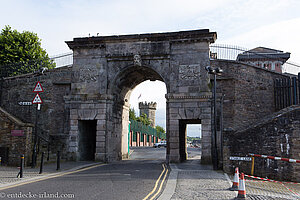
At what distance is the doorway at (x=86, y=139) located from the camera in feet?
59.9

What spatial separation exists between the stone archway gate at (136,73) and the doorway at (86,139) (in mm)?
513

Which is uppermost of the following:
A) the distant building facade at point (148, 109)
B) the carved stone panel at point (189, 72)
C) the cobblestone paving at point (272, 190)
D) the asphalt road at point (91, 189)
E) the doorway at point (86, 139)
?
the distant building facade at point (148, 109)

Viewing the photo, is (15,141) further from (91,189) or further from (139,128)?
(139,128)

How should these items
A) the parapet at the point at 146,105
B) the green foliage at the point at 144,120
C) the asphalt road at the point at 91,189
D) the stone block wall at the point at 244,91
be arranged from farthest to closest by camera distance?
the parapet at the point at 146,105
the green foliage at the point at 144,120
the stone block wall at the point at 244,91
the asphalt road at the point at 91,189

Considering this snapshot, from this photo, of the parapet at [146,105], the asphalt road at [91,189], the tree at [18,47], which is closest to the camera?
the asphalt road at [91,189]

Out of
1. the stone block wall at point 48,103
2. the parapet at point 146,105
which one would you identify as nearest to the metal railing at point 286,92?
the stone block wall at point 48,103

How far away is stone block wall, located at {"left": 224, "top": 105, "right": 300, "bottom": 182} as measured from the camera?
10.6 m

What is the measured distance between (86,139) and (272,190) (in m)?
13.3

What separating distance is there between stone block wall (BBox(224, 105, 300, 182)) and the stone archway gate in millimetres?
4295

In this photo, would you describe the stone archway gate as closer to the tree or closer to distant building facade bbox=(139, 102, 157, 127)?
the tree

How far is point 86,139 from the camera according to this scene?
19.2 m

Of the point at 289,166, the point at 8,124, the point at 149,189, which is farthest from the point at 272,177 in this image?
the point at 8,124

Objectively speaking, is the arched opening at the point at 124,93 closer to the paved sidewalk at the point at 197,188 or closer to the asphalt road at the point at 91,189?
the asphalt road at the point at 91,189

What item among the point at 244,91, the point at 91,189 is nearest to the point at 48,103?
the point at 91,189
